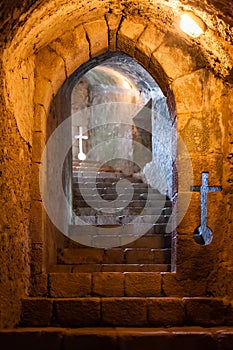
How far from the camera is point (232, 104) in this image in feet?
12.3

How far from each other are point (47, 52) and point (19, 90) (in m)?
0.70

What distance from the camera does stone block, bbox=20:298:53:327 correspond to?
3.64 m

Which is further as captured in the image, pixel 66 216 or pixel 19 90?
pixel 66 216

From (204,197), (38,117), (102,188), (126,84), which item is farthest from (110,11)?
(126,84)

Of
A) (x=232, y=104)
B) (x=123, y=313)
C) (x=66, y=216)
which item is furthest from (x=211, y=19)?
(x=66, y=216)

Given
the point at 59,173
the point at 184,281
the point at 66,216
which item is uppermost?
the point at 59,173

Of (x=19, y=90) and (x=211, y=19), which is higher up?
(x=211, y=19)

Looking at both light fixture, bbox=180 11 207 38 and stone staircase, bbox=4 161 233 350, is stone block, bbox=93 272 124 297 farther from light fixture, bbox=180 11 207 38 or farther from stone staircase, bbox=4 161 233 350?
light fixture, bbox=180 11 207 38

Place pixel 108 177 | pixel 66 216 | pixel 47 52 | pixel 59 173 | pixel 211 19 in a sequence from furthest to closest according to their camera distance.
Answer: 1. pixel 108 177
2. pixel 66 216
3. pixel 59 173
4. pixel 47 52
5. pixel 211 19

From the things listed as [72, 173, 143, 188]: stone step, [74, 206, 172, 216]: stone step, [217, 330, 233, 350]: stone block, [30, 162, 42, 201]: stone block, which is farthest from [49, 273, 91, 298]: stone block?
[72, 173, 143, 188]: stone step

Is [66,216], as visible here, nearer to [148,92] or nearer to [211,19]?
[211,19]

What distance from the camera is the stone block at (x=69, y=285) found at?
3875 mm

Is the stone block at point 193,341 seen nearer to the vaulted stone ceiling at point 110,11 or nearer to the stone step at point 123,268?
the stone step at point 123,268

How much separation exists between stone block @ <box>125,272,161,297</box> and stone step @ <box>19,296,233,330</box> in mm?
146
